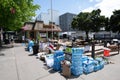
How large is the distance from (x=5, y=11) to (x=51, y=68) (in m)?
15.0

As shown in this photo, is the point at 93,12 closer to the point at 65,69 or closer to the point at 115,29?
the point at 115,29

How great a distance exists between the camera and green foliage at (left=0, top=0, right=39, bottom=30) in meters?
20.9

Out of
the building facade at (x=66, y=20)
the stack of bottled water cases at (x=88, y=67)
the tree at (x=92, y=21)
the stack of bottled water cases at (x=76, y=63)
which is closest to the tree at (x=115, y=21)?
the tree at (x=92, y=21)

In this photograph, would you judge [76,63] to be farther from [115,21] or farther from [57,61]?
[115,21]

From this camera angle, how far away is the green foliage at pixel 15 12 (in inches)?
822

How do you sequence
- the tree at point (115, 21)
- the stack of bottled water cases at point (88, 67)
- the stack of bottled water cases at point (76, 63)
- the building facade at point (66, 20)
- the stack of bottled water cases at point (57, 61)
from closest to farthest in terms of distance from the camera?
the stack of bottled water cases at point (76, 63)
the stack of bottled water cases at point (88, 67)
the stack of bottled water cases at point (57, 61)
the tree at point (115, 21)
the building facade at point (66, 20)

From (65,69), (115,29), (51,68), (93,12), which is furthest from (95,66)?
(115,29)

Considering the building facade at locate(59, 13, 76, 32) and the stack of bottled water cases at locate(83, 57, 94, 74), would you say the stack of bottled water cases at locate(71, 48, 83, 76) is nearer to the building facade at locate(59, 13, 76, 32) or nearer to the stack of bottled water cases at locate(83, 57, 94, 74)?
the stack of bottled water cases at locate(83, 57, 94, 74)

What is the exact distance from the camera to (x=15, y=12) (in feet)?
71.3

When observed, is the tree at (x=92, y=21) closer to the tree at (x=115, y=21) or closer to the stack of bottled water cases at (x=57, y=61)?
the tree at (x=115, y=21)

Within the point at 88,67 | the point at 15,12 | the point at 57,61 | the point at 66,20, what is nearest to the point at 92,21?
the point at 15,12

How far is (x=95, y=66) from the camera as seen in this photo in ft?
28.1

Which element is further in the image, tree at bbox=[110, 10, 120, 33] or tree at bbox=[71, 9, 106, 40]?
tree at bbox=[110, 10, 120, 33]

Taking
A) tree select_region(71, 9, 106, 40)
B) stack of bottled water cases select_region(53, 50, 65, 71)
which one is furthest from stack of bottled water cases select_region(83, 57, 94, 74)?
tree select_region(71, 9, 106, 40)
